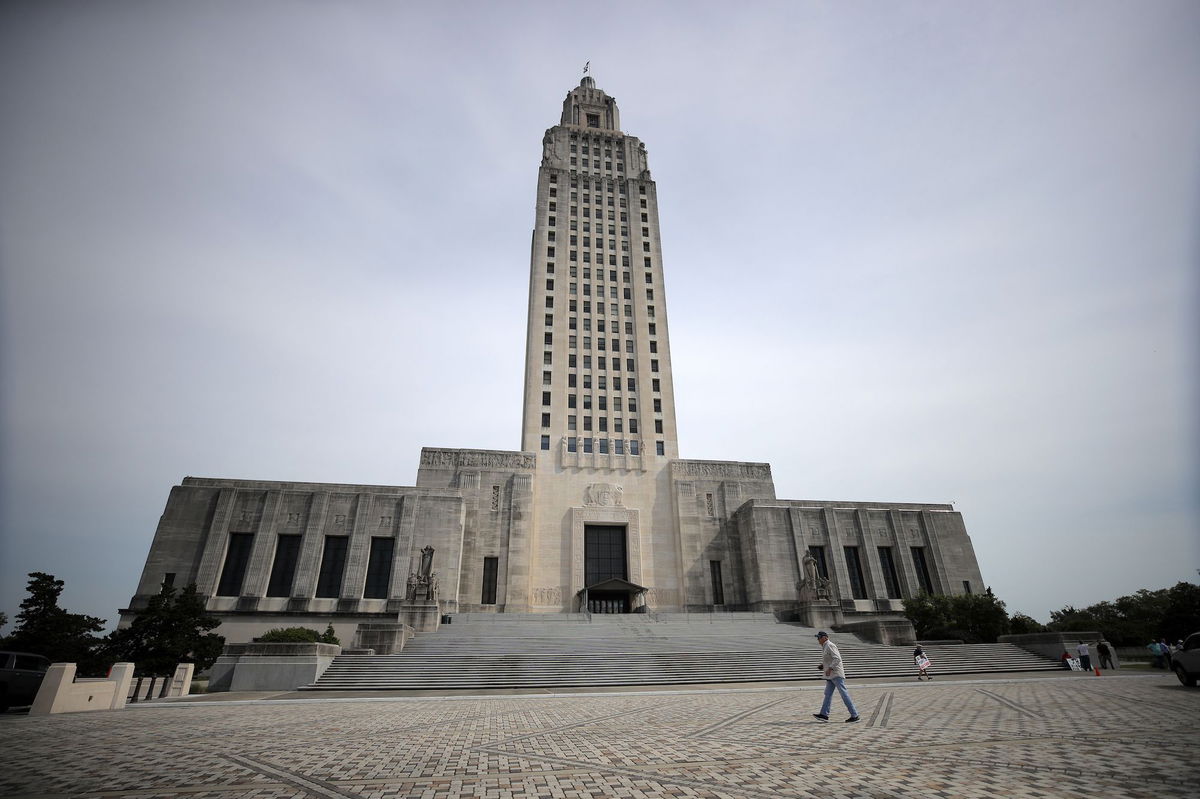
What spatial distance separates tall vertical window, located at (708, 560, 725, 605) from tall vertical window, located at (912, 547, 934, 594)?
619 inches

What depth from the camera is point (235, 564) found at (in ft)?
124

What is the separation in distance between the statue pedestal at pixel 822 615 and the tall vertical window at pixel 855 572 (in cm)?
996

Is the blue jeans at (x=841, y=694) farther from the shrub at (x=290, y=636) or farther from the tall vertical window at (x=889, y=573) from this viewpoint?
the tall vertical window at (x=889, y=573)

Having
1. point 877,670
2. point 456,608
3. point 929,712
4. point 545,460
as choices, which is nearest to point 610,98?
point 545,460

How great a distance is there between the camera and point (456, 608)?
38.4 meters

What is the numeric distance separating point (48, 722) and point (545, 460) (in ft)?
118

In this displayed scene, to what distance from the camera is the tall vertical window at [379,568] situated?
38.0m

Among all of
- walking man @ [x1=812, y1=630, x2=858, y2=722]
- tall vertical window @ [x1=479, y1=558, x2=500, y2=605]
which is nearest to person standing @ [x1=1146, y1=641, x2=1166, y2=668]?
walking man @ [x1=812, y1=630, x2=858, y2=722]

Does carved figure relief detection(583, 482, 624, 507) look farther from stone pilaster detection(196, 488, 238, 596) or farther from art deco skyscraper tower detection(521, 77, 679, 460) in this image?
stone pilaster detection(196, 488, 238, 596)

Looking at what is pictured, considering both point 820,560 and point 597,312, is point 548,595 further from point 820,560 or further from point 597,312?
point 597,312

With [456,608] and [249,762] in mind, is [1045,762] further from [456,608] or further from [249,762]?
[456,608]

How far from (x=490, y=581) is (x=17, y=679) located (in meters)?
28.8

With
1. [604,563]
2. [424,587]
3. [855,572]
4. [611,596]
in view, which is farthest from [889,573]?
[424,587]

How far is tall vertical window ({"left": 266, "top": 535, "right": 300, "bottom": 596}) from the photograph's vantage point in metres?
37.3
